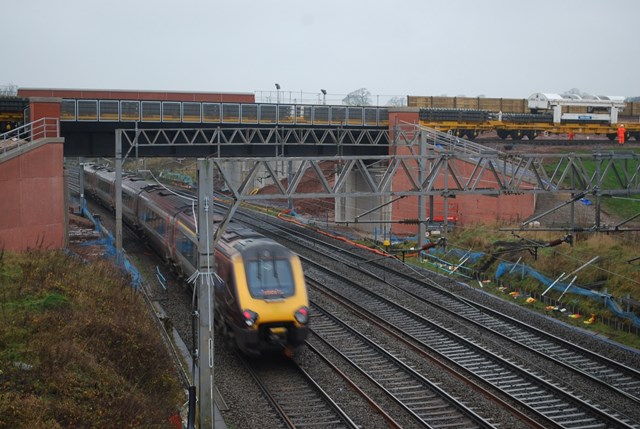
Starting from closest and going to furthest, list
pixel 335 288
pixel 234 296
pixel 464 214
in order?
1. pixel 234 296
2. pixel 335 288
3. pixel 464 214

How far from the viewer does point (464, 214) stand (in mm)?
30531

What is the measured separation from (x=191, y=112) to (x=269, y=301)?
18.4m

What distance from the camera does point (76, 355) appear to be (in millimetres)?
10531

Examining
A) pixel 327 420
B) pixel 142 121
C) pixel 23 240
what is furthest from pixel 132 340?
pixel 142 121

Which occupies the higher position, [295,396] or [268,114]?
[268,114]

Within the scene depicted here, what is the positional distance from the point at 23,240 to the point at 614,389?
52.1ft

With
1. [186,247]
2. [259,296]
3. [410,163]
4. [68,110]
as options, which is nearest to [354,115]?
[410,163]

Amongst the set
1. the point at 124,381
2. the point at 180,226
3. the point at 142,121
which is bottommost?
the point at 124,381

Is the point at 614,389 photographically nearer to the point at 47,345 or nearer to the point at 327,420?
the point at 327,420

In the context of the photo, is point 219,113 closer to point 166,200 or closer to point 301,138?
point 301,138

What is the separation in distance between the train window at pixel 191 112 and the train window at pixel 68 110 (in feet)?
14.4

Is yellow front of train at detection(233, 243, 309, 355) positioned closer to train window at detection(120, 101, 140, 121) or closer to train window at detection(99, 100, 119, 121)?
train window at detection(99, 100, 119, 121)

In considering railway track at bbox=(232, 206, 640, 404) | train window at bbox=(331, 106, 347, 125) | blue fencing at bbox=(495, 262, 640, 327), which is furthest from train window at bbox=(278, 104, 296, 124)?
blue fencing at bbox=(495, 262, 640, 327)

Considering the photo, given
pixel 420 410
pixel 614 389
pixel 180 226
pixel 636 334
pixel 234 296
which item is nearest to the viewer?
pixel 420 410
